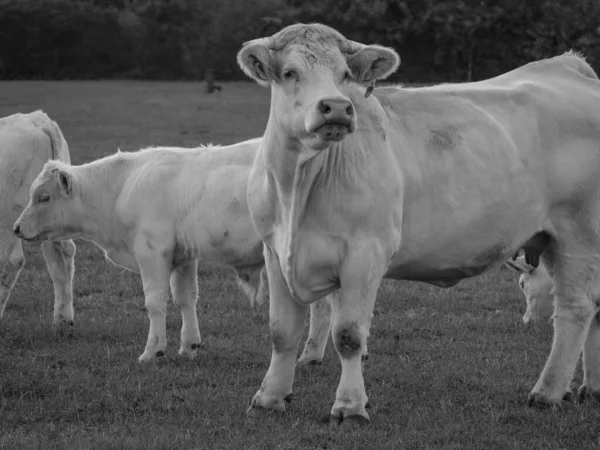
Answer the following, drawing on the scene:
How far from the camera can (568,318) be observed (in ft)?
23.2

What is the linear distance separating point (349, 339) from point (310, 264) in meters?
0.51

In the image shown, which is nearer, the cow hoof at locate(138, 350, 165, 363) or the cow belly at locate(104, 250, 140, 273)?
the cow hoof at locate(138, 350, 165, 363)

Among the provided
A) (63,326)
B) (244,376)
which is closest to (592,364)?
(244,376)

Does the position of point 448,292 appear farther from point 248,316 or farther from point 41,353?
point 41,353

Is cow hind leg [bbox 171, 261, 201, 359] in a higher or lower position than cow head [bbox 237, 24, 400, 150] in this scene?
lower

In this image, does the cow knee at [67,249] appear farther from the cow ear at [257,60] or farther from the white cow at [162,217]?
the cow ear at [257,60]

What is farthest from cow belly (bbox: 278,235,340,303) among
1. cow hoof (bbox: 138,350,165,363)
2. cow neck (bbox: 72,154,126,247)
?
cow neck (bbox: 72,154,126,247)

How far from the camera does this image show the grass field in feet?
20.5

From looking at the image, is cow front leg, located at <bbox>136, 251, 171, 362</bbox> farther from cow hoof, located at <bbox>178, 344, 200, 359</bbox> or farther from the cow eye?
the cow eye

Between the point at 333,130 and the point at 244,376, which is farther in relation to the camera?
the point at 244,376

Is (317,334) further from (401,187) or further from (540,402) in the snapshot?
(401,187)

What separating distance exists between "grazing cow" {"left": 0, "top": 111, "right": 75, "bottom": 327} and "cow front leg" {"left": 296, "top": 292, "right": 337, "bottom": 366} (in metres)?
2.57

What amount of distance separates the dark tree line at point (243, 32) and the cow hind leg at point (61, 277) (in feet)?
67.6

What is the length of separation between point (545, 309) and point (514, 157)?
135 inches
